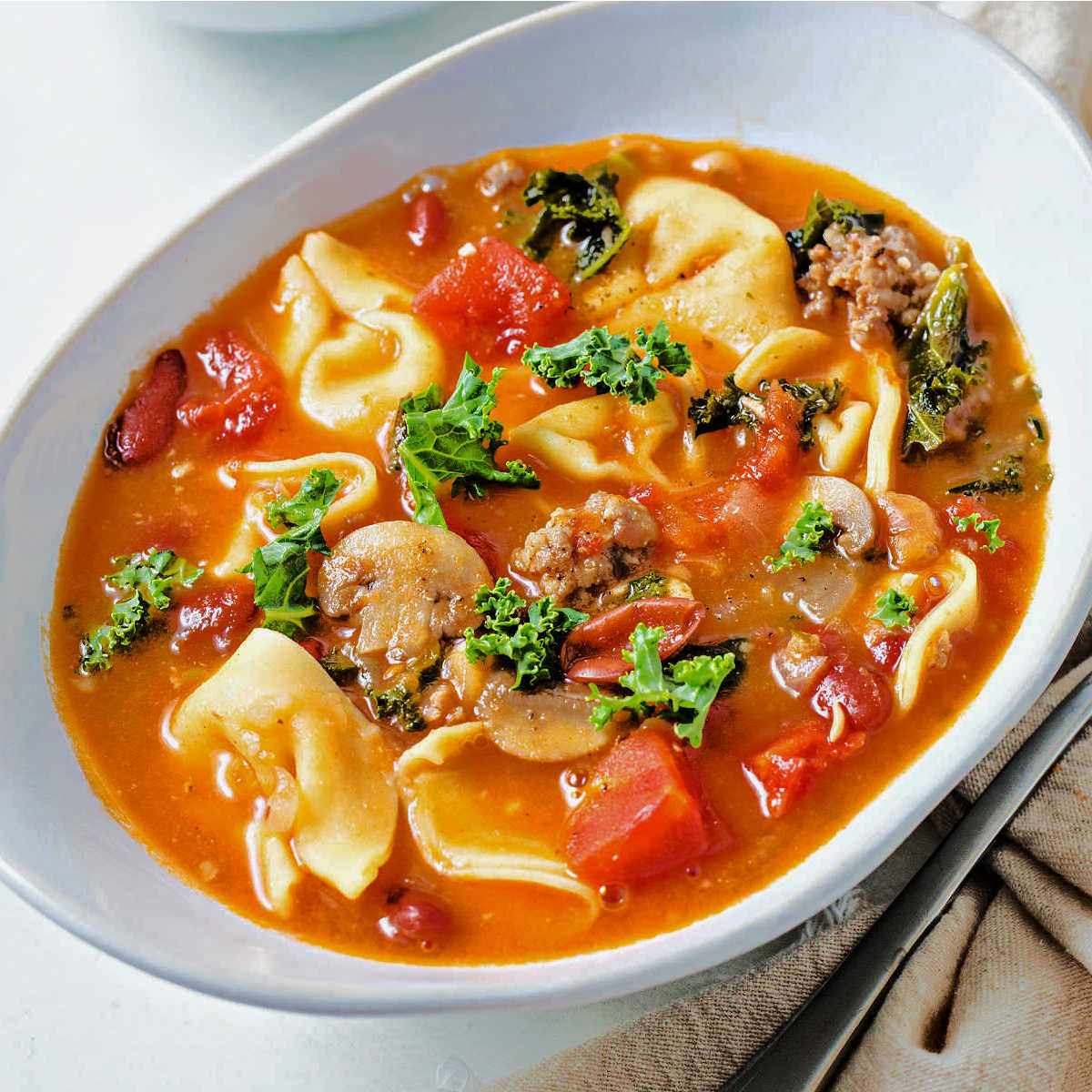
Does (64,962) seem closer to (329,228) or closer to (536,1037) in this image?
(536,1037)

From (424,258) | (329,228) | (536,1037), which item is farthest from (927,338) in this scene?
(536,1037)

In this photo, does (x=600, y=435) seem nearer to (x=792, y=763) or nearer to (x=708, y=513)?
(x=708, y=513)

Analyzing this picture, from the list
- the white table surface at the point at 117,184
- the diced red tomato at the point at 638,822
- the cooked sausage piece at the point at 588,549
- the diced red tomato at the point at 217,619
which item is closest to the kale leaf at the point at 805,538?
the cooked sausage piece at the point at 588,549

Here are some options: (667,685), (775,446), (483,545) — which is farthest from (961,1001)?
(483,545)

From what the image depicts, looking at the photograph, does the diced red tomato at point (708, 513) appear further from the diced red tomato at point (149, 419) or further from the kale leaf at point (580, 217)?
the diced red tomato at point (149, 419)

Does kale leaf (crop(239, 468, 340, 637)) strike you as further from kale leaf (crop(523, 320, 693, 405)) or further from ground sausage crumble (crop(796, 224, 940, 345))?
ground sausage crumble (crop(796, 224, 940, 345))
